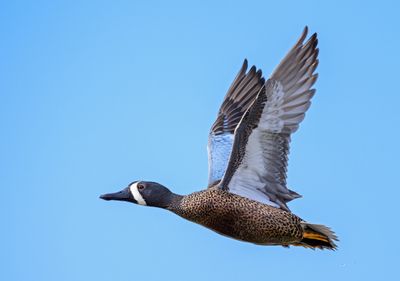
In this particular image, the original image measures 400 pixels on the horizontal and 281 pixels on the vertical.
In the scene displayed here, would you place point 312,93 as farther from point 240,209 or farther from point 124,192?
point 124,192

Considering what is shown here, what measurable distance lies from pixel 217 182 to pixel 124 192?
989mm

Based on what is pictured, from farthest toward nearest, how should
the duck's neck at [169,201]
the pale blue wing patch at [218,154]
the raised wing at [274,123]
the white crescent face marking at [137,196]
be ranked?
the pale blue wing patch at [218,154] < the white crescent face marking at [137,196] < the duck's neck at [169,201] < the raised wing at [274,123]

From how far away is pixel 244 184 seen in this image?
28.1 feet

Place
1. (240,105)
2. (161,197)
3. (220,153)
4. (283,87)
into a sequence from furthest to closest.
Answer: (240,105) < (220,153) < (161,197) < (283,87)

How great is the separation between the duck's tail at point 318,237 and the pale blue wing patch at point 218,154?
47.8 inches

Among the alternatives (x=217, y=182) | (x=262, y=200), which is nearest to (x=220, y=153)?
(x=217, y=182)

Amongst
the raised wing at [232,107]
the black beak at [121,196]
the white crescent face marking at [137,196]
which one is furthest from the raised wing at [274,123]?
the raised wing at [232,107]

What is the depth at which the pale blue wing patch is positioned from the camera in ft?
30.6

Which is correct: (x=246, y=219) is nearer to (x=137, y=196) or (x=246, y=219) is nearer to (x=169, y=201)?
(x=169, y=201)

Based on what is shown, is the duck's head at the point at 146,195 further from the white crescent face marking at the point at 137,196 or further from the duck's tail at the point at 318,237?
the duck's tail at the point at 318,237

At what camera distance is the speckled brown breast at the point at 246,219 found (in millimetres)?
8430

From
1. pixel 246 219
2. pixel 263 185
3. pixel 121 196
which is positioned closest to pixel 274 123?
pixel 263 185

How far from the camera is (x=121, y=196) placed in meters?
8.88

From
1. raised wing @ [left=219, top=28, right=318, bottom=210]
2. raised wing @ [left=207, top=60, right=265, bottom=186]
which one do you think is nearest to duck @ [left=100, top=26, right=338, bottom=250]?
raised wing @ [left=219, top=28, right=318, bottom=210]
